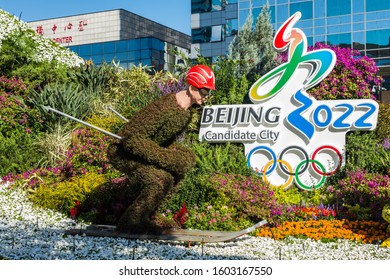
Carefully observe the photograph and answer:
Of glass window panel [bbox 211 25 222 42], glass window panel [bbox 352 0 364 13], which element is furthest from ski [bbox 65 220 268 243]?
glass window panel [bbox 211 25 222 42]

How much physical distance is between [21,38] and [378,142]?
32.3 ft

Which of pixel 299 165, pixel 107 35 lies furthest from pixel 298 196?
pixel 107 35

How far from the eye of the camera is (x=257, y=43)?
1185 inches

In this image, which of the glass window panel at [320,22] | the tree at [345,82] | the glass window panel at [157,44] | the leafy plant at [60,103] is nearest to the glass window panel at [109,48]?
the glass window panel at [157,44]

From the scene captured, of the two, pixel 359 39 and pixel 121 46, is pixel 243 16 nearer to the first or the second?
pixel 359 39

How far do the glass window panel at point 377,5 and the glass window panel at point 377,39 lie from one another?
1.65m

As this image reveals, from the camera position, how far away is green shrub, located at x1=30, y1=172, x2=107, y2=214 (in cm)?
916

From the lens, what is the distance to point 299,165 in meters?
11.6

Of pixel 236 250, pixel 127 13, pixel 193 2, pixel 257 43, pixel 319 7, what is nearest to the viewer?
pixel 236 250

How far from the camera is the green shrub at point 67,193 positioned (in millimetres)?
9164

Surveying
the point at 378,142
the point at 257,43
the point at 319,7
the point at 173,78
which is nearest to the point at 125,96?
the point at 173,78

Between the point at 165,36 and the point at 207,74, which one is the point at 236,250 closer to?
the point at 207,74

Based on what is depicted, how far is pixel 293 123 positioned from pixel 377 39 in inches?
1296

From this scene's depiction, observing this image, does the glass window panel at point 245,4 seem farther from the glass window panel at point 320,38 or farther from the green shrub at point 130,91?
the green shrub at point 130,91
